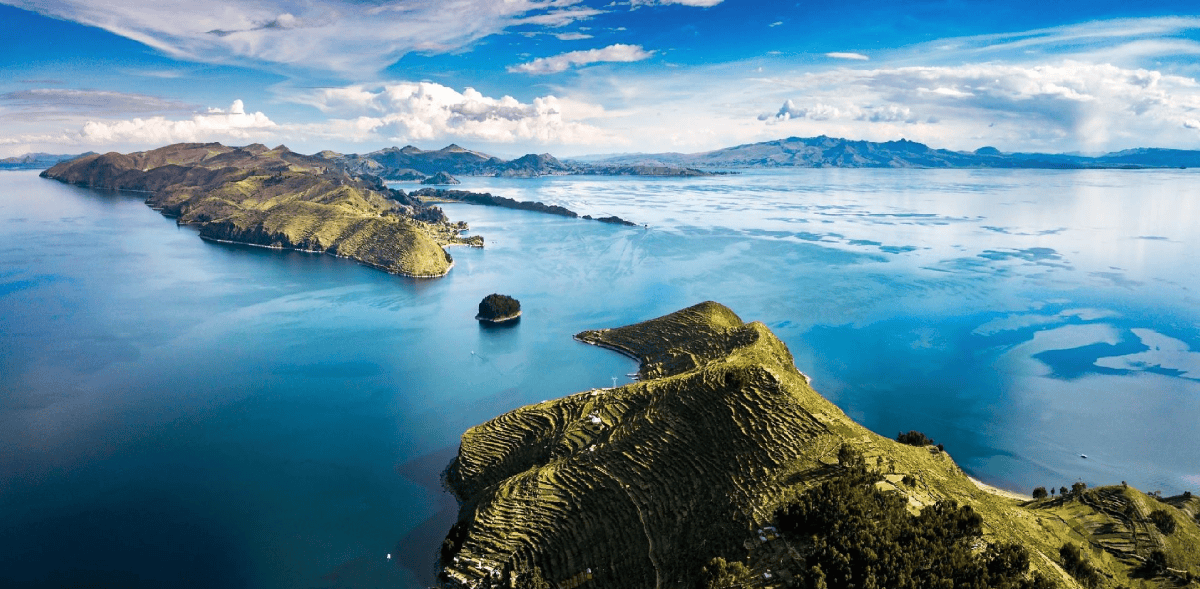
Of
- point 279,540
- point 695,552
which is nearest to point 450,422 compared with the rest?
point 279,540

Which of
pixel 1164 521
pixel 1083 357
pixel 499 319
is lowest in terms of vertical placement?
pixel 1083 357

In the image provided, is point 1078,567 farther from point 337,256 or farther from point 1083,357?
point 337,256

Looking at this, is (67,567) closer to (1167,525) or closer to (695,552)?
(695,552)

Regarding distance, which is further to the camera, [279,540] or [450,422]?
[450,422]

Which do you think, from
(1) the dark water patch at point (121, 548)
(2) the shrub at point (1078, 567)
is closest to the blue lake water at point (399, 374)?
(1) the dark water patch at point (121, 548)

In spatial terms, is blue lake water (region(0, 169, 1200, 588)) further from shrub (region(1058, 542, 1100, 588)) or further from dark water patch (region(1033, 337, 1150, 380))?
shrub (region(1058, 542, 1100, 588))

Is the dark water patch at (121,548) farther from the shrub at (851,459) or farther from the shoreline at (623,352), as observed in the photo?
the shoreline at (623,352)

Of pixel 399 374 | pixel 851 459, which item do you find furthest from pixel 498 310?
pixel 851 459

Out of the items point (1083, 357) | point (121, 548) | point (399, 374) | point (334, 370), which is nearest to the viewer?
point (121, 548)
